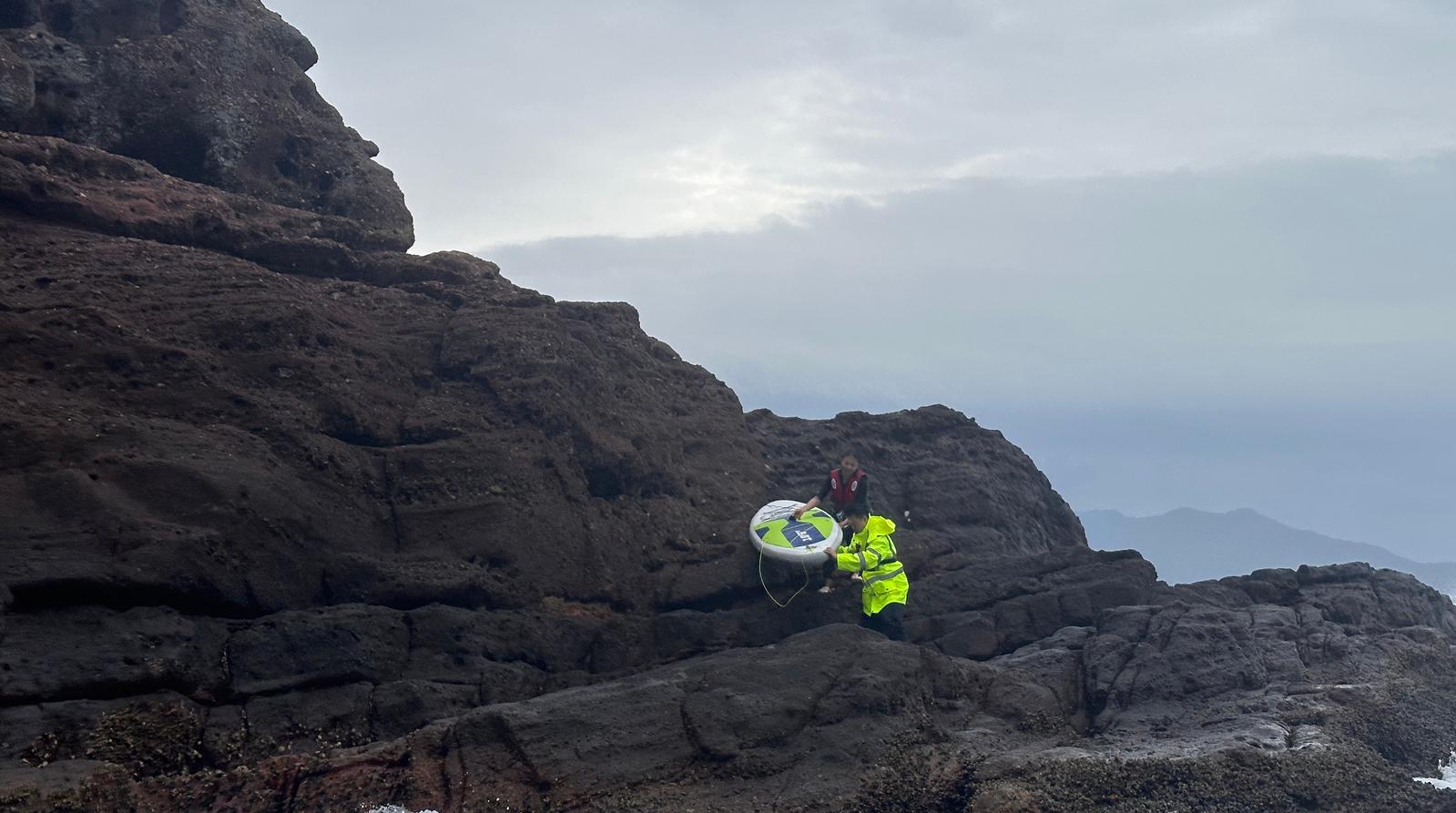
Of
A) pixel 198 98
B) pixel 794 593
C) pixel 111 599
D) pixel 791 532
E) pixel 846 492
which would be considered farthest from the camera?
pixel 198 98

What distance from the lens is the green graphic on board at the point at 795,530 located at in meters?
17.5

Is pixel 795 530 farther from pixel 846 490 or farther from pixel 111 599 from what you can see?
pixel 111 599

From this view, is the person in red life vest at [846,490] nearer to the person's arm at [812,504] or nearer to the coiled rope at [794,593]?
the person's arm at [812,504]

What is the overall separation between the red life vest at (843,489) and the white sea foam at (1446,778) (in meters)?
8.49

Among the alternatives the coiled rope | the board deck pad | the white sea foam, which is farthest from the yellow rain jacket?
the white sea foam

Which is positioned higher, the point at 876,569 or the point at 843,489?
the point at 843,489

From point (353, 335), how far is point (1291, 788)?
1371cm

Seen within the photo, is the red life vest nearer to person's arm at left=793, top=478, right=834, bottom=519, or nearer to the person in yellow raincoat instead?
person's arm at left=793, top=478, right=834, bottom=519

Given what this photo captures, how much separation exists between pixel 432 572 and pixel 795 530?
5.60 meters

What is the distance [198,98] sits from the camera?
19766 mm

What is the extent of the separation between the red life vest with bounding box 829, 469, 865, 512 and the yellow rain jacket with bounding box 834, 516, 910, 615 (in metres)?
1.14

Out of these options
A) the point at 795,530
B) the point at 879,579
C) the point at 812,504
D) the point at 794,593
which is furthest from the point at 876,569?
the point at 812,504

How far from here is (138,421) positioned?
14.2 metres

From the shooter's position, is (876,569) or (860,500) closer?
(876,569)
